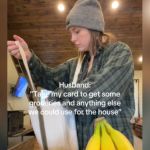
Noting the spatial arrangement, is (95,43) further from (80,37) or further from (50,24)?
(50,24)

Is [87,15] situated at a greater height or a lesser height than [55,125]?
greater

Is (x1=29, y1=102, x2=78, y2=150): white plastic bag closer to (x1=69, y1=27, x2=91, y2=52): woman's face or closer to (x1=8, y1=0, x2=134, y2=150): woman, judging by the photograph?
(x1=8, y1=0, x2=134, y2=150): woman

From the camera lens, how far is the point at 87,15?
3.65ft

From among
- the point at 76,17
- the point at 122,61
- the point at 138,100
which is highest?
the point at 76,17

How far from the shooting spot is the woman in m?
1.12

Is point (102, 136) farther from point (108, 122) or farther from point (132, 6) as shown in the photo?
point (132, 6)

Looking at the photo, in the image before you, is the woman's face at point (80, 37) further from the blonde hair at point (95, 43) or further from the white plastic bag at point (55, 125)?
the white plastic bag at point (55, 125)

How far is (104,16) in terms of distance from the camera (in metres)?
1.14

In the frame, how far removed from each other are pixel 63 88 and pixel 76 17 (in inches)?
11.2

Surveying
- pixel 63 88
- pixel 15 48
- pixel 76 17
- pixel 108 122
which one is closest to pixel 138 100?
pixel 108 122

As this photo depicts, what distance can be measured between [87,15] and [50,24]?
162 millimetres

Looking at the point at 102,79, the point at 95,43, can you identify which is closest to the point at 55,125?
the point at 102,79

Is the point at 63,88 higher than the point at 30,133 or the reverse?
higher
